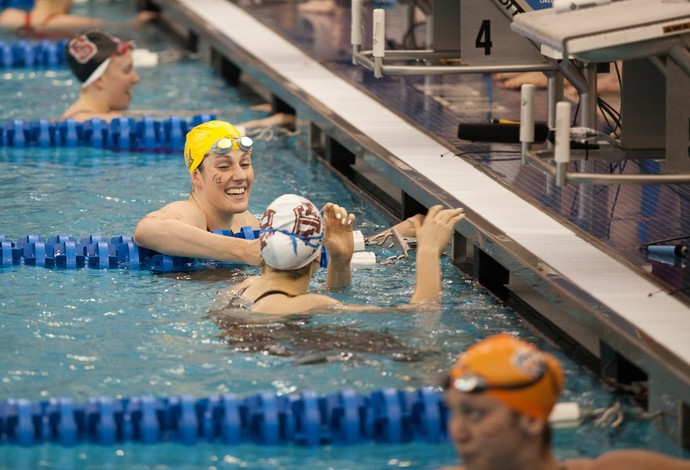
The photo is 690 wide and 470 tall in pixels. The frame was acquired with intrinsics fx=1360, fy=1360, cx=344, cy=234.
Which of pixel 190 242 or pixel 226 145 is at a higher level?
pixel 226 145

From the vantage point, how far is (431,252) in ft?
16.6

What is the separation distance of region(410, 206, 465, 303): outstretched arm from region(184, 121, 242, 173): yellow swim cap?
4.07ft

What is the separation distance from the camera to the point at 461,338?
4.96 meters

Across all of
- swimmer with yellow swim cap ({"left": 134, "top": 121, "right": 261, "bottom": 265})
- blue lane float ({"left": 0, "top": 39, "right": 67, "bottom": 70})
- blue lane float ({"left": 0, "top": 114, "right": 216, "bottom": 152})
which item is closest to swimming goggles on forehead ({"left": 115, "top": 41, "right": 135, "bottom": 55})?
blue lane float ({"left": 0, "top": 114, "right": 216, "bottom": 152})

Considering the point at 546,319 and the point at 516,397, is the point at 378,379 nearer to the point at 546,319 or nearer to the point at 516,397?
the point at 546,319

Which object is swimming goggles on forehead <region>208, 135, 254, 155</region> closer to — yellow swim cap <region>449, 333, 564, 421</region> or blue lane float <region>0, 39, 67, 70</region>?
yellow swim cap <region>449, 333, 564, 421</region>

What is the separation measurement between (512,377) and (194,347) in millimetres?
2012

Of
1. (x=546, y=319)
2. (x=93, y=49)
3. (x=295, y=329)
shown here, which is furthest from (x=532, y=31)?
(x=93, y=49)

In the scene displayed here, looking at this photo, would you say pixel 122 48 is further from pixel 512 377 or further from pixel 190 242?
pixel 512 377

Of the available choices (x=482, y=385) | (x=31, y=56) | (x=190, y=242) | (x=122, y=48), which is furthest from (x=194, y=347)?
(x=31, y=56)

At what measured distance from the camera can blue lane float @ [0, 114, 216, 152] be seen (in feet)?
28.1

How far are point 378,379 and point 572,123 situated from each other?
344 cm

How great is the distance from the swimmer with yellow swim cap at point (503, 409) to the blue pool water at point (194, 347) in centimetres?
101

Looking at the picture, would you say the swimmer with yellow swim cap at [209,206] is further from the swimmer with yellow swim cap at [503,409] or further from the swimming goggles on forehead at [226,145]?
the swimmer with yellow swim cap at [503,409]
